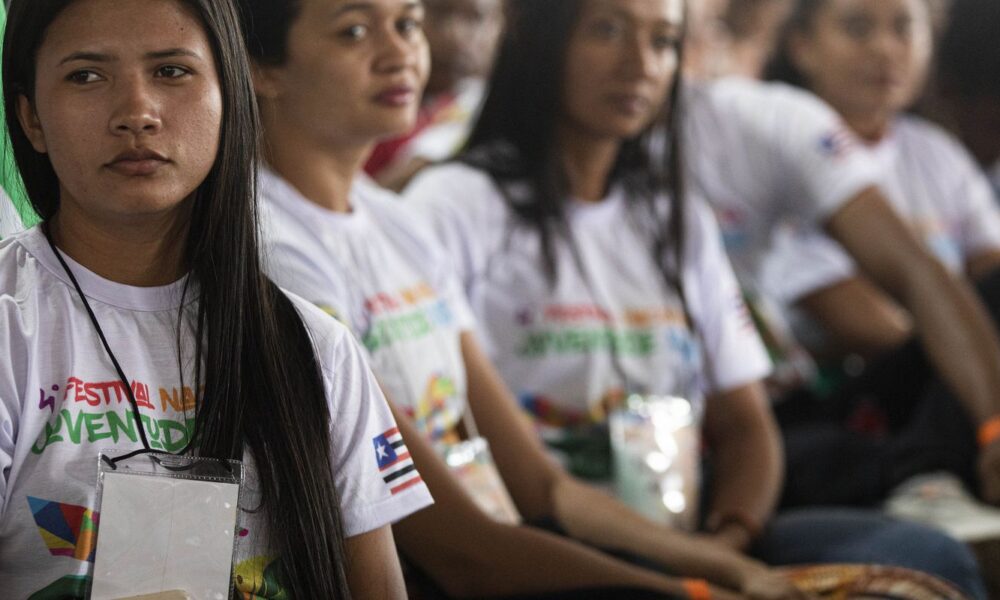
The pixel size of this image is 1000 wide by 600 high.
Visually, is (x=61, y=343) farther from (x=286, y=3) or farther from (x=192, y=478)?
(x=286, y=3)

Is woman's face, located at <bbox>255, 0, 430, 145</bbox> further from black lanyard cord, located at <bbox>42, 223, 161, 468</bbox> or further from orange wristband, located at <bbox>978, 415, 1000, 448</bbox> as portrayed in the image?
orange wristband, located at <bbox>978, 415, 1000, 448</bbox>

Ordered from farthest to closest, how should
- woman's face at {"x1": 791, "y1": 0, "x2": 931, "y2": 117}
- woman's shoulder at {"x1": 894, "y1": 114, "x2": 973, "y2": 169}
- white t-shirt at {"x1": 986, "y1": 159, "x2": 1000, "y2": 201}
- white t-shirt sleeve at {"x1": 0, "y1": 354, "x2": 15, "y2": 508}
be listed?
white t-shirt at {"x1": 986, "y1": 159, "x2": 1000, "y2": 201}
woman's shoulder at {"x1": 894, "y1": 114, "x2": 973, "y2": 169}
woman's face at {"x1": 791, "y1": 0, "x2": 931, "y2": 117}
white t-shirt sleeve at {"x1": 0, "y1": 354, "x2": 15, "y2": 508}

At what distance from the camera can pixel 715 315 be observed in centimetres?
202

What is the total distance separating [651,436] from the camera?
5.95 feet

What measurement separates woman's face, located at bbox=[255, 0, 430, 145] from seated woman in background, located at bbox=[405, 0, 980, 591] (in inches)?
15.3

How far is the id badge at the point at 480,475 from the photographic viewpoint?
1.49 meters

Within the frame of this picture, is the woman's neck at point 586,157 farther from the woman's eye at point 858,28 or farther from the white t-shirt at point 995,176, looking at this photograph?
the white t-shirt at point 995,176

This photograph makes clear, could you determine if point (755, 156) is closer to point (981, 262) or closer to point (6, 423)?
point (981, 262)

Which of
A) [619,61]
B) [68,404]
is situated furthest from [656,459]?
[68,404]

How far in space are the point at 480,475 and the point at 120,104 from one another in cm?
69

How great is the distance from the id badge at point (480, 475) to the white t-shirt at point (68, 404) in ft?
1.50

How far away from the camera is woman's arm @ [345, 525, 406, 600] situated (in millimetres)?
1096

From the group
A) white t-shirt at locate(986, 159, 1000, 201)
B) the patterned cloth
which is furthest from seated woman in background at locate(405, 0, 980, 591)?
white t-shirt at locate(986, 159, 1000, 201)

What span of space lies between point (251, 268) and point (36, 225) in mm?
170
